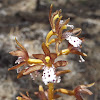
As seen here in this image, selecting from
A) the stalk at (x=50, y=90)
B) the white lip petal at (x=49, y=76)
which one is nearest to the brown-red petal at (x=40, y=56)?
the white lip petal at (x=49, y=76)

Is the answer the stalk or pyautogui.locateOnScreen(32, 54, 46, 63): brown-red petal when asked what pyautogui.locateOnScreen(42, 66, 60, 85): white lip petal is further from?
the stalk

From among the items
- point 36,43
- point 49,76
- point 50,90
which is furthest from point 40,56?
point 36,43

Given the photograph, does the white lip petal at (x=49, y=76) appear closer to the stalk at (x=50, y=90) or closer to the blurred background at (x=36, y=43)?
the stalk at (x=50, y=90)

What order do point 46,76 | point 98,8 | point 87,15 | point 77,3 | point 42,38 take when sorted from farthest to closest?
1. point 77,3
2. point 98,8
3. point 87,15
4. point 42,38
5. point 46,76

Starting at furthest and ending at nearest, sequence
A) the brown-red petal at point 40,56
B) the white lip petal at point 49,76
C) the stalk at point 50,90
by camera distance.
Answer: the stalk at point 50,90 → the brown-red petal at point 40,56 → the white lip petal at point 49,76

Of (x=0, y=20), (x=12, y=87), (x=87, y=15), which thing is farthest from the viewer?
(x=87, y=15)

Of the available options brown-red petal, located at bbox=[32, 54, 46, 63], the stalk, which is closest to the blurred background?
the stalk

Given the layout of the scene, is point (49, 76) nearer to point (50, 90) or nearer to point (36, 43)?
point (50, 90)

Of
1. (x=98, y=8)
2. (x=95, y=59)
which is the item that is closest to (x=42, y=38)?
(x=95, y=59)

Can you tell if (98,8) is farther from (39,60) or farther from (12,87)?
(39,60)
